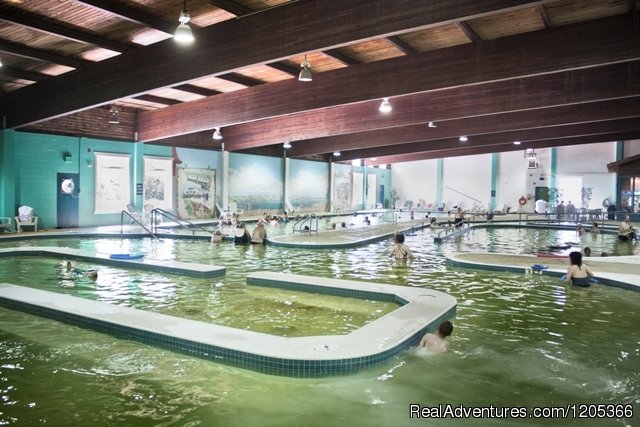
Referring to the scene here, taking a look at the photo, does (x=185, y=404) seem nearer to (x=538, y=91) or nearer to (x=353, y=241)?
(x=353, y=241)

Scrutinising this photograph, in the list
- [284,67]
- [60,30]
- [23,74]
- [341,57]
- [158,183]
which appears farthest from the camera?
[158,183]

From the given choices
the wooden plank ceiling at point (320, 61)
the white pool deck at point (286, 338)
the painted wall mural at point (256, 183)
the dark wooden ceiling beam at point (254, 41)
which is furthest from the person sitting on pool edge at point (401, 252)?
the painted wall mural at point (256, 183)

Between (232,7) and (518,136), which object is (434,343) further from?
(518,136)

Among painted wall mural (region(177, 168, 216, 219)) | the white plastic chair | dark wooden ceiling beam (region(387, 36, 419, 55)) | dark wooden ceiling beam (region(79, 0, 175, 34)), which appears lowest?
the white plastic chair

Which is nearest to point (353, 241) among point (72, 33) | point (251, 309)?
point (251, 309)

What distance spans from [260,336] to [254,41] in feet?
20.6

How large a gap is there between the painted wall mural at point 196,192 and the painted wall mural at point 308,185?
6.81 m

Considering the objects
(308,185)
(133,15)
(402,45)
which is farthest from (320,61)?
(308,185)

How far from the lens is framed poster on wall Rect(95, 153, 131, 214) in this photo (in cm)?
1866

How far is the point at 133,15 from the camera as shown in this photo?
916 centimetres

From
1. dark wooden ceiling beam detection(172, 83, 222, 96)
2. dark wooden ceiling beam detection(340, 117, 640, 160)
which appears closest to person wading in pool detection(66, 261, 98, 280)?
dark wooden ceiling beam detection(172, 83, 222, 96)

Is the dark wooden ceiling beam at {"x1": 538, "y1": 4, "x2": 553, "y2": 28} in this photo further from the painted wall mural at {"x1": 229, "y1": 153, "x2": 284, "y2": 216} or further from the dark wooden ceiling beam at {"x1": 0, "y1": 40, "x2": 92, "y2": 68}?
the painted wall mural at {"x1": 229, "y1": 153, "x2": 284, "y2": 216}

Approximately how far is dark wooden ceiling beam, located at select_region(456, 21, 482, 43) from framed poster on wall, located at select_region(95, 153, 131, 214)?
14.2 meters

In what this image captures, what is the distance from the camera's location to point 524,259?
11375mm
